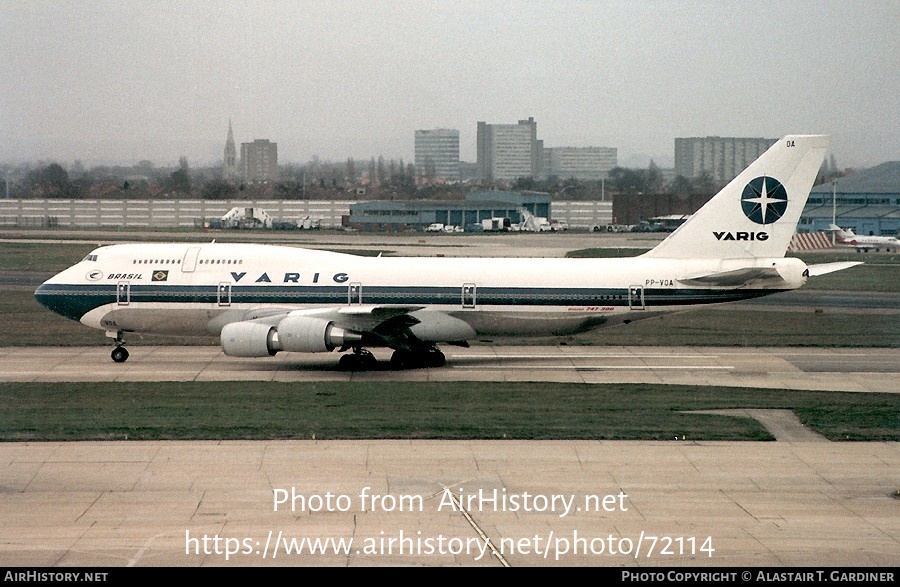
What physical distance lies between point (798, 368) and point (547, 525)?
2147 centimetres

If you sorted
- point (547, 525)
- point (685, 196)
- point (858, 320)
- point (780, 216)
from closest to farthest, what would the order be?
point (547, 525) → point (780, 216) → point (858, 320) → point (685, 196)

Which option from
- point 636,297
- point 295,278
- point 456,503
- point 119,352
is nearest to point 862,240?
point 636,297

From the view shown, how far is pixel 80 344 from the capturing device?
41.1m

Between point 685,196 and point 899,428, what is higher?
point 685,196

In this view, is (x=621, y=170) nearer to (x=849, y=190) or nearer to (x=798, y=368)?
(x=849, y=190)

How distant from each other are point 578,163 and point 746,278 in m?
69.6

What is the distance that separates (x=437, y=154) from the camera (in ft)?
331

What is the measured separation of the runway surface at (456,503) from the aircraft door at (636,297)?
8266mm

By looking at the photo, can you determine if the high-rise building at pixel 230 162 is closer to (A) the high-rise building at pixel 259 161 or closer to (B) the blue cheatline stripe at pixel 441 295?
(A) the high-rise building at pixel 259 161

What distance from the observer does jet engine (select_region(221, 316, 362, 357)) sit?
33.7 metres

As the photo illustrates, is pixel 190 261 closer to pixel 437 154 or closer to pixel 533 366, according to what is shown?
pixel 533 366

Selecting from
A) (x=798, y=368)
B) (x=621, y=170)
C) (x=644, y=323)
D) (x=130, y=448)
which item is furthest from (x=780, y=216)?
(x=621, y=170)

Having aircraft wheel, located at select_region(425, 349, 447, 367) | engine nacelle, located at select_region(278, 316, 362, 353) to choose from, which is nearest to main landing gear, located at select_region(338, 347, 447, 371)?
aircraft wheel, located at select_region(425, 349, 447, 367)
